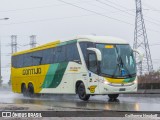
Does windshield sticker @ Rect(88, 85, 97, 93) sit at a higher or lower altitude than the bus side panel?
lower

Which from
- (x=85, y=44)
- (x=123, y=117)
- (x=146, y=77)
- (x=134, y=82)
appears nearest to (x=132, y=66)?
(x=134, y=82)

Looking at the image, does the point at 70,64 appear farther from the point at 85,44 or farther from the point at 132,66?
the point at 132,66

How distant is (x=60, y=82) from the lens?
2691cm

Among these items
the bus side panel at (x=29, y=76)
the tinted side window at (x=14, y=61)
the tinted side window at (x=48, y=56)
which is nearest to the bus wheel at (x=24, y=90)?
the bus side panel at (x=29, y=76)

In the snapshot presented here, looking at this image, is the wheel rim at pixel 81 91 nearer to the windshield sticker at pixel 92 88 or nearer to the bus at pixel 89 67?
the bus at pixel 89 67

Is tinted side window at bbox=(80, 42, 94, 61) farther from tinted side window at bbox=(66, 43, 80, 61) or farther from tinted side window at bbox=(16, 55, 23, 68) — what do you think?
tinted side window at bbox=(16, 55, 23, 68)

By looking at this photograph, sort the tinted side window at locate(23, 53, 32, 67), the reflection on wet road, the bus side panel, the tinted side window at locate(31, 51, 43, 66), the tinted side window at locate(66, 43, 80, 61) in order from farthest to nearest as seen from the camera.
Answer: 1. the tinted side window at locate(23, 53, 32, 67)
2. the tinted side window at locate(31, 51, 43, 66)
3. the bus side panel
4. the tinted side window at locate(66, 43, 80, 61)
5. the reflection on wet road

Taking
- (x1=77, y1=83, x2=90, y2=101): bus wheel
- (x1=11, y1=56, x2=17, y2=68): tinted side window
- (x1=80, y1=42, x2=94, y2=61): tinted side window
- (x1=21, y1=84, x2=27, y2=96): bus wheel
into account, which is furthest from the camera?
(x1=11, y1=56, x2=17, y2=68): tinted side window

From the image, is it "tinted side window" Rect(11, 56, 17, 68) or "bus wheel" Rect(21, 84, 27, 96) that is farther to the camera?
"tinted side window" Rect(11, 56, 17, 68)

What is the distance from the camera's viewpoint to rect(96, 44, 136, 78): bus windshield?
23188mm

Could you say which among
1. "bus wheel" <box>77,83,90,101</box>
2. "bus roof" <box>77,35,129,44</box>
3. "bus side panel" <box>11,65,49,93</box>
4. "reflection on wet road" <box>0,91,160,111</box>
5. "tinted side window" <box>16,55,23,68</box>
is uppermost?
"bus roof" <box>77,35,129,44</box>

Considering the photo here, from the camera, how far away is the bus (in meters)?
23.1

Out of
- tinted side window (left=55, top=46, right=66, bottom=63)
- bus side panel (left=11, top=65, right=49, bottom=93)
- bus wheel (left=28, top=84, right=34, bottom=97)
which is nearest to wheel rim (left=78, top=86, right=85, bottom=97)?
tinted side window (left=55, top=46, right=66, bottom=63)

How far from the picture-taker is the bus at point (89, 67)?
2312 cm
